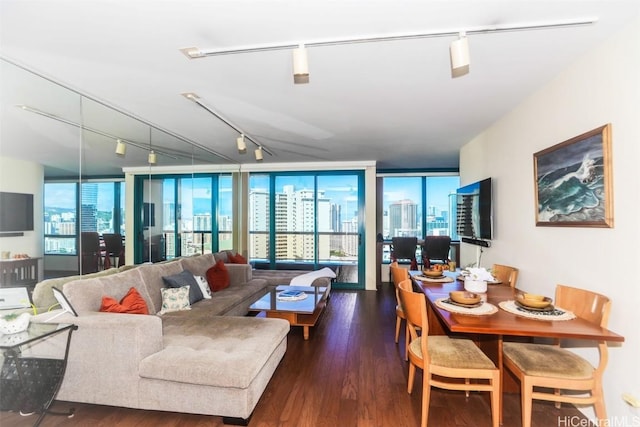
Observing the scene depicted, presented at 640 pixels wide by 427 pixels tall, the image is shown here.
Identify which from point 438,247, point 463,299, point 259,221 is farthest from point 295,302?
point 438,247

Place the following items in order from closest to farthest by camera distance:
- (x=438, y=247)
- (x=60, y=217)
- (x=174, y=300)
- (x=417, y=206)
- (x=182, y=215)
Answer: (x=60, y=217)
(x=174, y=300)
(x=182, y=215)
(x=438, y=247)
(x=417, y=206)

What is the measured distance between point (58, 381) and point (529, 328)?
2.95 meters

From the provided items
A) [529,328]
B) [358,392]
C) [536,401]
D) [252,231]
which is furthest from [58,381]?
[252,231]

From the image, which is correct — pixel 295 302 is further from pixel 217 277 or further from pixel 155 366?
pixel 155 366

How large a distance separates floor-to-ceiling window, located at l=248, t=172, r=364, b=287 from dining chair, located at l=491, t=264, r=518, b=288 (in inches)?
122

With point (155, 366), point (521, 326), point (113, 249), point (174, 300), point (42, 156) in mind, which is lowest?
point (155, 366)

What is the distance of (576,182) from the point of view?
2.12 meters

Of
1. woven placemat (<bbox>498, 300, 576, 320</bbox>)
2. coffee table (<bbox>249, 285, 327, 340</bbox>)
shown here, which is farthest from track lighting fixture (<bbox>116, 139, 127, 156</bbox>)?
woven placemat (<bbox>498, 300, 576, 320</bbox>)

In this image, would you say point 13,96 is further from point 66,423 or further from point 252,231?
point 252,231

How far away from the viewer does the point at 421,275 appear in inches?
128

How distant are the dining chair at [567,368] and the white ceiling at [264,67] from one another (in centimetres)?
167

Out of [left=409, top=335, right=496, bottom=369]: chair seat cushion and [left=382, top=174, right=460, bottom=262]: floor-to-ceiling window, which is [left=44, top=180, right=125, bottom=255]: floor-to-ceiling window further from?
[left=382, top=174, right=460, bottom=262]: floor-to-ceiling window

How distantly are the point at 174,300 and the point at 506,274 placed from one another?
134 inches

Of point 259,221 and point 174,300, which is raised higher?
point 259,221
